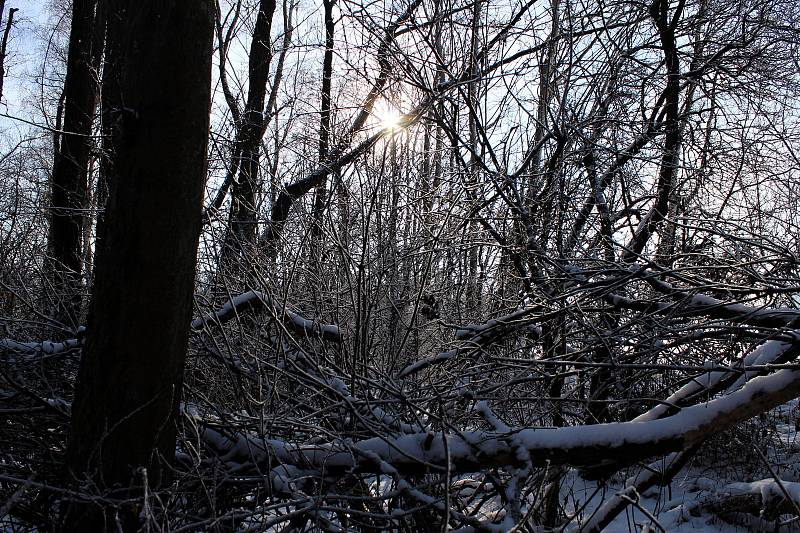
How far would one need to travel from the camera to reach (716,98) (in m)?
5.66

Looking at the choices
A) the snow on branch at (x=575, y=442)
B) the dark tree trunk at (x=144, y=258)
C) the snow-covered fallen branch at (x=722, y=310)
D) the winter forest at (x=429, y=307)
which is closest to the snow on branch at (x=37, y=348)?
the winter forest at (x=429, y=307)

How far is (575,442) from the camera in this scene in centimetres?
294

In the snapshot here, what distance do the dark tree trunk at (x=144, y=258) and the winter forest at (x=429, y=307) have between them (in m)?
0.01

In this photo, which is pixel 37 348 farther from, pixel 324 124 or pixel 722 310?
pixel 324 124

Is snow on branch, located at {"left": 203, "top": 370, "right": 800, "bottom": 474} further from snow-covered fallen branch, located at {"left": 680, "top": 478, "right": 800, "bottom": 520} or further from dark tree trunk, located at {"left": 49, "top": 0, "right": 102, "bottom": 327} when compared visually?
dark tree trunk, located at {"left": 49, "top": 0, "right": 102, "bottom": 327}

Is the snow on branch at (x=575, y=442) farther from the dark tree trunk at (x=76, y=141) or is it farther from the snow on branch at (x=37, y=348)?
the dark tree trunk at (x=76, y=141)

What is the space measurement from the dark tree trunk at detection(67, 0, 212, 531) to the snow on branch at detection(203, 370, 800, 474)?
578 millimetres

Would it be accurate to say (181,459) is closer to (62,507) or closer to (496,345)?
(62,507)

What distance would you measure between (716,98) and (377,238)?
311cm

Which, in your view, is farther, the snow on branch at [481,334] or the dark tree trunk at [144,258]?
the snow on branch at [481,334]

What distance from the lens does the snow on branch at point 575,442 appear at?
293cm

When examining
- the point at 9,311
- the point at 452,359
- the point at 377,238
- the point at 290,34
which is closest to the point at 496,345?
the point at 452,359

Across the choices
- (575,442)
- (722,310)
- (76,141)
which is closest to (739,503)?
(722,310)

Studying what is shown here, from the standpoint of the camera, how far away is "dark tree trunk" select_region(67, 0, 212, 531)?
2.91 meters
